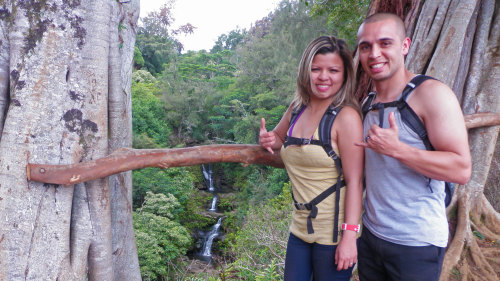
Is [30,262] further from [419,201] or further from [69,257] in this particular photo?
[419,201]

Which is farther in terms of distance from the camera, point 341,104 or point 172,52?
point 172,52

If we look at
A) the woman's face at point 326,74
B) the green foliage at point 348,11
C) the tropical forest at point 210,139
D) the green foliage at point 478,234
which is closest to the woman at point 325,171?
the woman's face at point 326,74

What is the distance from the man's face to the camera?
1.35 meters

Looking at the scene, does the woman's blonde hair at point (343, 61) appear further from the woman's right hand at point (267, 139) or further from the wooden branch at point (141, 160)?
the wooden branch at point (141, 160)

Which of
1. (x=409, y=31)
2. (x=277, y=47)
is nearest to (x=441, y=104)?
(x=409, y=31)

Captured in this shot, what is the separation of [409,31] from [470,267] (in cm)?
194

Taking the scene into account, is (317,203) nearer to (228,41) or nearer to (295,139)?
(295,139)

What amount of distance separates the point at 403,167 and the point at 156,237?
35.9 feet

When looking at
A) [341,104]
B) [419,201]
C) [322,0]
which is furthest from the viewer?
[322,0]

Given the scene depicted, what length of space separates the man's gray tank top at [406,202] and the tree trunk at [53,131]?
1612 mm

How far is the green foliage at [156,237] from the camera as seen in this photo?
32.3ft

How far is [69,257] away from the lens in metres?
1.96

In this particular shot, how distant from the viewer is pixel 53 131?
1.88m

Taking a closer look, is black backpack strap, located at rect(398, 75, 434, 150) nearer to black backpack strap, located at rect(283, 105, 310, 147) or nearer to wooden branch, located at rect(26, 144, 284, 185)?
black backpack strap, located at rect(283, 105, 310, 147)
